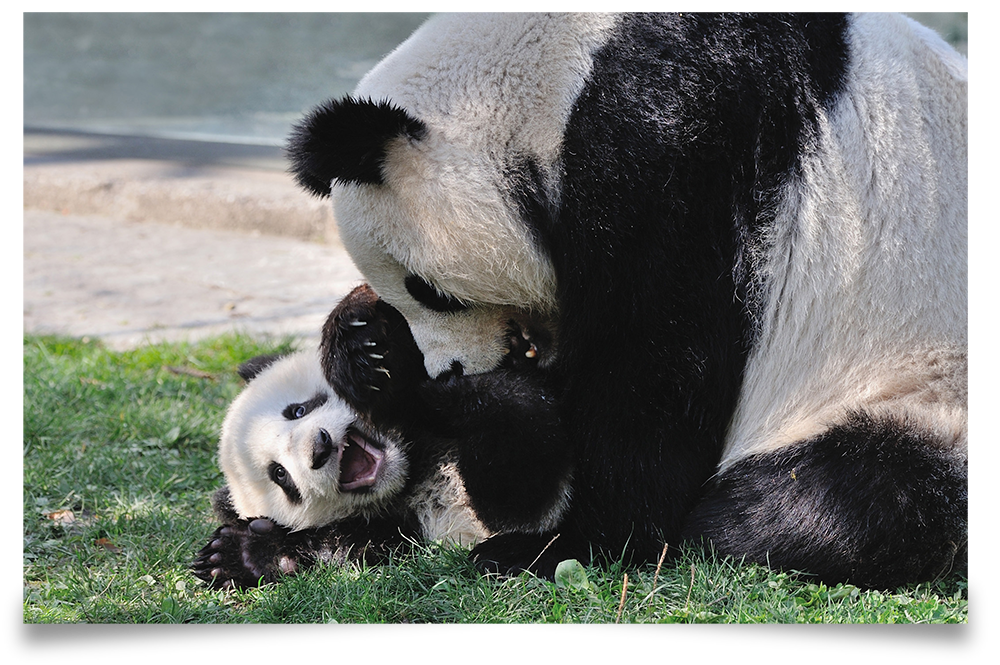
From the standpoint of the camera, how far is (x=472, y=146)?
2.40 meters

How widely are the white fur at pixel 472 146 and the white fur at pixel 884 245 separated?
58 centimetres

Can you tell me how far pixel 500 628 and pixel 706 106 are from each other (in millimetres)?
1224

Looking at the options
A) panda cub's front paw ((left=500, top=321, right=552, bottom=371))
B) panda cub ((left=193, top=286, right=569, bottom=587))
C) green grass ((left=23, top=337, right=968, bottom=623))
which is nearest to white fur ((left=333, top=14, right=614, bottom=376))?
panda cub's front paw ((left=500, top=321, right=552, bottom=371))

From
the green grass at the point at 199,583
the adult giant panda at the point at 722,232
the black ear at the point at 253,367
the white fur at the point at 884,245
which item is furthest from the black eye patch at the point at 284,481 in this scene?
the white fur at the point at 884,245

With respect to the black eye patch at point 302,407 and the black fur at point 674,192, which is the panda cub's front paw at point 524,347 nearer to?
the black fur at point 674,192

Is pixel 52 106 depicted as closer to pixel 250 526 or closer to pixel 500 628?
pixel 250 526

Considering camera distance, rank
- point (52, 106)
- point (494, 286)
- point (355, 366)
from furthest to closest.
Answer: point (52, 106)
point (355, 366)
point (494, 286)

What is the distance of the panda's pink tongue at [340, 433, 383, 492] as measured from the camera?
2.91 m

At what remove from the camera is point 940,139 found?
2461 mm

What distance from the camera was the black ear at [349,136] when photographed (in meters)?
2.36

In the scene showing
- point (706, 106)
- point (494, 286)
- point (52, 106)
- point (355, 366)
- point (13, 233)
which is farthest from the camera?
point (52, 106)

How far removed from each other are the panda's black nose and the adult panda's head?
603 millimetres

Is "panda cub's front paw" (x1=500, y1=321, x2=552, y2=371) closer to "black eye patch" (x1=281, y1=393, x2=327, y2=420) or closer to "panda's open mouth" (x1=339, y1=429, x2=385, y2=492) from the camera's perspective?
"panda's open mouth" (x1=339, y1=429, x2=385, y2=492)
